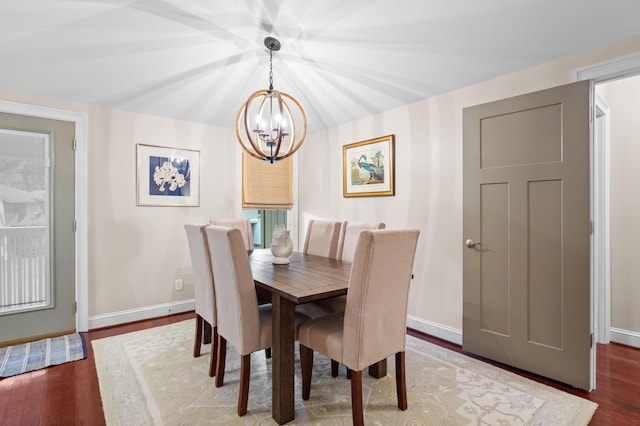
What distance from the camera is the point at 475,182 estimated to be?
103 inches

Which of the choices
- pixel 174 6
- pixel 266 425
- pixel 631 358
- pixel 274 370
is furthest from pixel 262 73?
pixel 631 358

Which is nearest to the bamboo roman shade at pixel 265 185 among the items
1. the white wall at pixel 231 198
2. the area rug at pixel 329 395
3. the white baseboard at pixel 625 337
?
the white wall at pixel 231 198

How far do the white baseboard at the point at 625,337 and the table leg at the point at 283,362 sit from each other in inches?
117

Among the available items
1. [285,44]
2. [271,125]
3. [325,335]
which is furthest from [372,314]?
[285,44]

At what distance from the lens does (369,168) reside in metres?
3.58

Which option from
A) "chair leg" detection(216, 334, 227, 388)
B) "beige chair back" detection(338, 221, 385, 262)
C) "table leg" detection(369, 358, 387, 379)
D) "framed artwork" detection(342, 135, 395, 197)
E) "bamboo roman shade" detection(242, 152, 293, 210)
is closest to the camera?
"chair leg" detection(216, 334, 227, 388)

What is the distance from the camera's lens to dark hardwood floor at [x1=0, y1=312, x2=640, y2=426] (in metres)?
1.82

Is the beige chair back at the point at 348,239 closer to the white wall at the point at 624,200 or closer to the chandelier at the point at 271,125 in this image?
the chandelier at the point at 271,125

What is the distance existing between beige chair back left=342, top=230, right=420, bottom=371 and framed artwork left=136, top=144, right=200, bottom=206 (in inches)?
108

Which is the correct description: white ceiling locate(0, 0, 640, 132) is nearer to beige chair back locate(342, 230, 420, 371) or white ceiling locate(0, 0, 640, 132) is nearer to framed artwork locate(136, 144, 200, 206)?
framed artwork locate(136, 144, 200, 206)

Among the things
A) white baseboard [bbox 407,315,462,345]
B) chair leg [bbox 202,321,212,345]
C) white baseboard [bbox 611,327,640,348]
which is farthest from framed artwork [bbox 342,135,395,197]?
white baseboard [bbox 611,327,640,348]

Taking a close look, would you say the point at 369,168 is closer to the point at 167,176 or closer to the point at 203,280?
the point at 203,280

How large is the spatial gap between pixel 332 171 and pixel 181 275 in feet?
7.14

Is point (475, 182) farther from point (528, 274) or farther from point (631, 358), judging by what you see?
point (631, 358)
